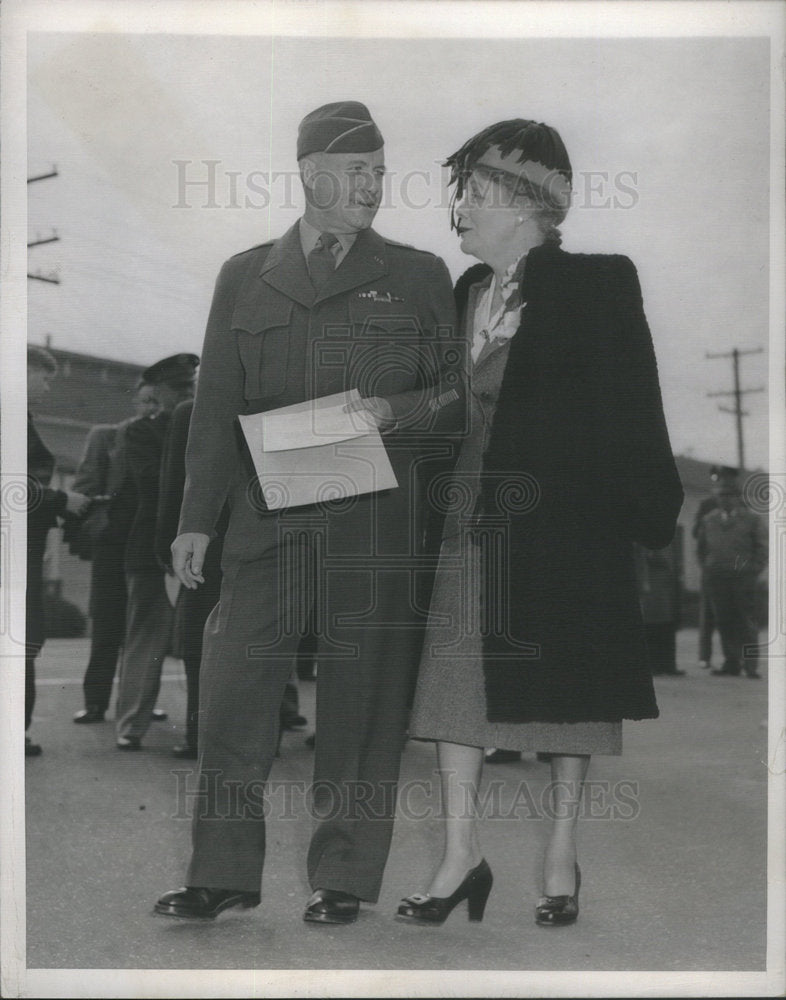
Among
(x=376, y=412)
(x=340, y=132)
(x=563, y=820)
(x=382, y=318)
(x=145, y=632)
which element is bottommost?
(x=563, y=820)

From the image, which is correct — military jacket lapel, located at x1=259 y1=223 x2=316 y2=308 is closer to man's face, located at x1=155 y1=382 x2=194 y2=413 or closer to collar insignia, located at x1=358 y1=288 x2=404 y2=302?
collar insignia, located at x1=358 y1=288 x2=404 y2=302

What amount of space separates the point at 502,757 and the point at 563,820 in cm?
42

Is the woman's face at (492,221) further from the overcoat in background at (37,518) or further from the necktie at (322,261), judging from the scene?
the overcoat in background at (37,518)

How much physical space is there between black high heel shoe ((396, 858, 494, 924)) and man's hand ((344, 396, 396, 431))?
1.14m

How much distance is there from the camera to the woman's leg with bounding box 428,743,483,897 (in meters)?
3.54

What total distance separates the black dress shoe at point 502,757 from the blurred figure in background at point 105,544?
117 centimetres

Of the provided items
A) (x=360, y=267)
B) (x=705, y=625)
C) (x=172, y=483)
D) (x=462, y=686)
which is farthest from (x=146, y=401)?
(x=705, y=625)

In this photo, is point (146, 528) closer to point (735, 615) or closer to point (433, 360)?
point (433, 360)

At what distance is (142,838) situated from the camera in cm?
414

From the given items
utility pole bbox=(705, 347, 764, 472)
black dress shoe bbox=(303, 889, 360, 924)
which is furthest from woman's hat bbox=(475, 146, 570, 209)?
black dress shoe bbox=(303, 889, 360, 924)

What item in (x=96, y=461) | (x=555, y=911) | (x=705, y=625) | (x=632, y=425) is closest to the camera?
(x=632, y=425)

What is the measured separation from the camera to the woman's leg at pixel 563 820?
11.6 feet

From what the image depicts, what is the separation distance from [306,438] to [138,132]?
38.8 inches

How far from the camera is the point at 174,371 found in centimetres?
395
